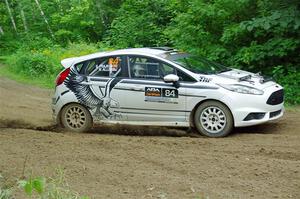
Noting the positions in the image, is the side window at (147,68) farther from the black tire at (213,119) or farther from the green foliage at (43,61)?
the green foliage at (43,61)

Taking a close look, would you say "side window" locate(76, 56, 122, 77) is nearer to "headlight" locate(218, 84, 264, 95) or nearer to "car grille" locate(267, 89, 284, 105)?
"headlight" locate(218, 84, 264, 95)

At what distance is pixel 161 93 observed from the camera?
10.6 meters

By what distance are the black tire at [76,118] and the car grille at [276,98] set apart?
3.48 metres

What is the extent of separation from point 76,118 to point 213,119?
2.85 m

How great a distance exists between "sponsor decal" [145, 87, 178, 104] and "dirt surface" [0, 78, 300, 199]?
26.5 inches

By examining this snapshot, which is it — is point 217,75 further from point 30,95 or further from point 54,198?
point 30,95

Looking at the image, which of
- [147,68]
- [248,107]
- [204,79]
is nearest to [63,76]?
[147,68]

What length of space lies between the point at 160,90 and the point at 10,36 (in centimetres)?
2023

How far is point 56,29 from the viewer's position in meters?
28.0

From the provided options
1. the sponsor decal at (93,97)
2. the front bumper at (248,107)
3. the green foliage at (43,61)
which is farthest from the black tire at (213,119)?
the green foliage at (43,61)

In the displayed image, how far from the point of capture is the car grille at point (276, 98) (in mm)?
10352

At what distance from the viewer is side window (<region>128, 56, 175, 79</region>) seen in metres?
10.8

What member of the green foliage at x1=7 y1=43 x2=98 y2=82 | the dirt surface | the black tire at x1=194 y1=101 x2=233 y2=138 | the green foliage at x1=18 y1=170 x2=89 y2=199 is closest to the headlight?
the black tire at x1=194 y1=101 x2=233 y2=138

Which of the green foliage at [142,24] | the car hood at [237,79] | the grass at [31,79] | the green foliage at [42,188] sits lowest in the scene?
the grass at [31,79]
